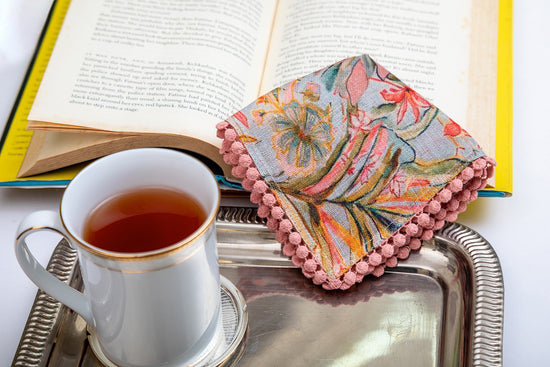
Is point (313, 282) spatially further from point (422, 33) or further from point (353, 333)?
point (422, 33)

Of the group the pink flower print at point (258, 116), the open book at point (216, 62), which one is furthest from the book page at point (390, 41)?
the pink flower print at point (258, 116)

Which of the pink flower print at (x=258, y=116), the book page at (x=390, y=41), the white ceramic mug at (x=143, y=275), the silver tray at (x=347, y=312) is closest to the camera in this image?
the white ceramic mug at (x=143, y=275)

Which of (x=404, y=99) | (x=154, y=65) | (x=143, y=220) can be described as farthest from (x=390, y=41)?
(x=143, y=220)

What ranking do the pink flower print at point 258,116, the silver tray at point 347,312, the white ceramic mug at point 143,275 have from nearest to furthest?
the white ceramic mug at point 143,275
the silver tray at point 347,312
the pink flower print at point 258,116

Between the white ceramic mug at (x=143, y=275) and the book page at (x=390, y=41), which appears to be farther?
the book page at (x=390, y=41)

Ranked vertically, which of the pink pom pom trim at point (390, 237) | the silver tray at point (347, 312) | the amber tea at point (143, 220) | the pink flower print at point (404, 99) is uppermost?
the pink flower print at point (404, 99)

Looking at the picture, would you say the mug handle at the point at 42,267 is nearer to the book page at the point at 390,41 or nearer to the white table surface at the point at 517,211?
the white table surface at the point at 517,211
